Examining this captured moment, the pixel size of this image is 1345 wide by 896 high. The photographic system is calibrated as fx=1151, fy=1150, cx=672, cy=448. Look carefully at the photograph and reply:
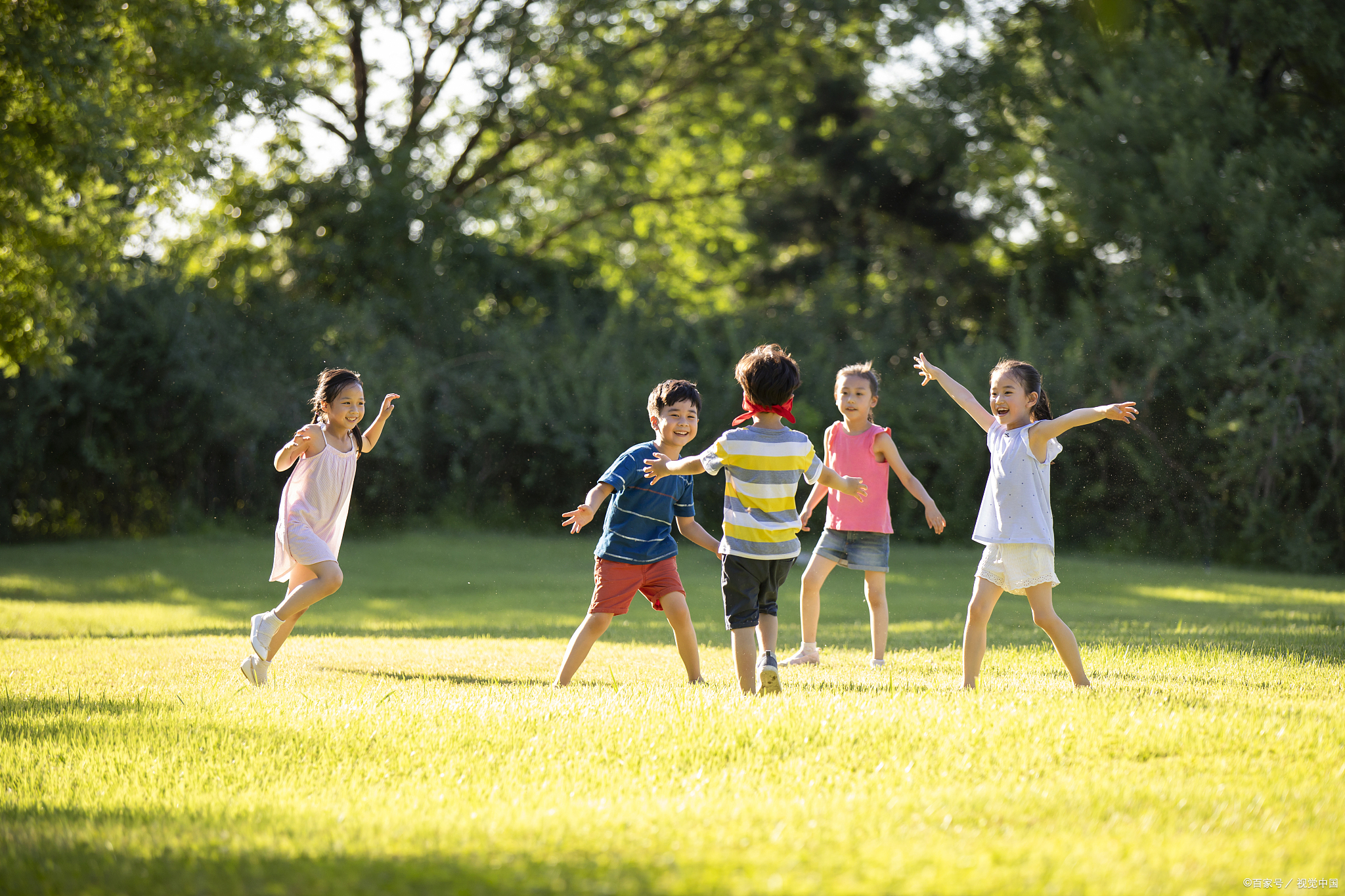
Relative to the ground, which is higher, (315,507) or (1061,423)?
(1061,423)

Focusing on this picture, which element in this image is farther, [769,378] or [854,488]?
[769,378]

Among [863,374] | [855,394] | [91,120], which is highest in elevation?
[91,120]

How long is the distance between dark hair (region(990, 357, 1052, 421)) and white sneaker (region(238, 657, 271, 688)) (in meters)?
4.62

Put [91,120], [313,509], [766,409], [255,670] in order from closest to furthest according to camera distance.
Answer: [766,409] < [255,670] < [313,509] < [91,120]

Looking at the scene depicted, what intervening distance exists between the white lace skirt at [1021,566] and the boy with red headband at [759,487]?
1.06 m

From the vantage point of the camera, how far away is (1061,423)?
605cm

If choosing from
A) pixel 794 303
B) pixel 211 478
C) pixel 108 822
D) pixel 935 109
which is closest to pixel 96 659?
pixel 108 822

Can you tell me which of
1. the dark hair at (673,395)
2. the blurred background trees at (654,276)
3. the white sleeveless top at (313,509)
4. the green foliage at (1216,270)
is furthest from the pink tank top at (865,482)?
the green foliage at (1216,270)

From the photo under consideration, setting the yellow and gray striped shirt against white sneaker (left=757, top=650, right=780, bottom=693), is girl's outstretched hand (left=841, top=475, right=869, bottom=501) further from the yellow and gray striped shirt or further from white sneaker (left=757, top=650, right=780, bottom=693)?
white sneaker (left=757, top=650, right=780, bottom=693)

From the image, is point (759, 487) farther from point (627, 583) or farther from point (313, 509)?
point (313, 509)

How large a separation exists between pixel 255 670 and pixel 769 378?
360 centimetres

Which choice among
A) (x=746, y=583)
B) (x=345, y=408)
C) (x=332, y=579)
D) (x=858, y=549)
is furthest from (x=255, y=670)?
(x=858, y=549)

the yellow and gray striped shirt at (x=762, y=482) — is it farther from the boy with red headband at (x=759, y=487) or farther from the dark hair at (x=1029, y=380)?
the dark hair at (x=1029, y=380)

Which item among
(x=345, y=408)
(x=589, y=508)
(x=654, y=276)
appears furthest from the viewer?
(x=654, y=276)
